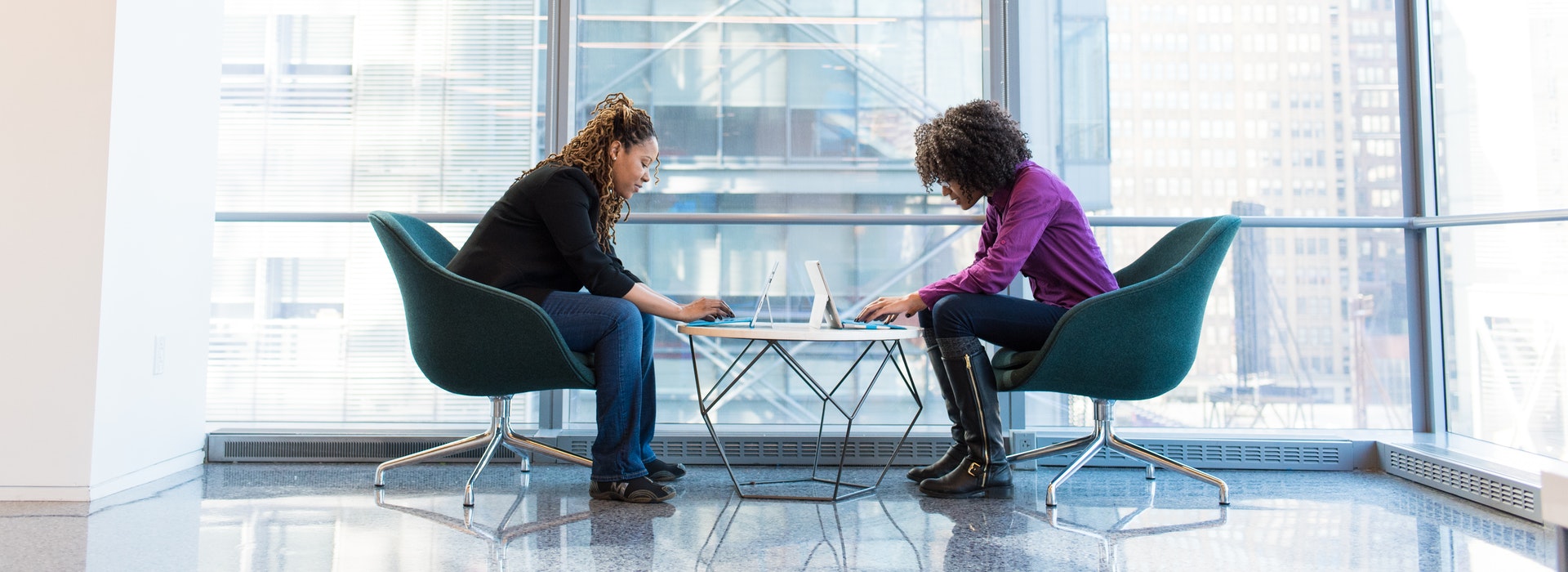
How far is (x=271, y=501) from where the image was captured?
7.62ft

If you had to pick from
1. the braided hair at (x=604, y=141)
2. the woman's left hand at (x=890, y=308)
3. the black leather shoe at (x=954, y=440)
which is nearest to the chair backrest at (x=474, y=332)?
the braided hair at (x=604, y=141)

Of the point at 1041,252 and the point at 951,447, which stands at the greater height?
the point at 1041,252

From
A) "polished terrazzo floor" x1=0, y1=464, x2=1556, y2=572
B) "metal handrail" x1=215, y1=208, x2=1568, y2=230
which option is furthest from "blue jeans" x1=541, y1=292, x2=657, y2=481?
"metal handrail" x1=215, y1=208, x2=1568, y2=230

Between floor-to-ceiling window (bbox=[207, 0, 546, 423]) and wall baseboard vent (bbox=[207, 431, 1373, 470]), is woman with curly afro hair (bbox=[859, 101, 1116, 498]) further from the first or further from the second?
floor-to-ceiling window (bbox=[207, 0, 546, 423])

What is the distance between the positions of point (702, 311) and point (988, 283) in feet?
2.46

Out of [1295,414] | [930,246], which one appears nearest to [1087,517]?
[930,246]

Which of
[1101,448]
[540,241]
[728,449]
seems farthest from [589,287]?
[1101,448]

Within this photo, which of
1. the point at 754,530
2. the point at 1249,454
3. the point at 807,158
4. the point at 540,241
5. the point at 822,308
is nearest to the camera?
the point at 754,530

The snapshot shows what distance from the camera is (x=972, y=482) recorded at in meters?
2.38

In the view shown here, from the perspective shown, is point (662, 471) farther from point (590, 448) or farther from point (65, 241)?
point (65, 241)

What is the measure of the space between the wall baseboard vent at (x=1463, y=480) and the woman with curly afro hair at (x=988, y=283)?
3.28 ft

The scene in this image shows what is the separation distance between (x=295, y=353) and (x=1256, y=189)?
3383mm

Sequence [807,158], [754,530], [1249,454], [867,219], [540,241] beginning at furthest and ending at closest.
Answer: [807,158] → [867,219] → [1249,454] → [540,241] → [754,530]

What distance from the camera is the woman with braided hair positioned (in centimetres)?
230
